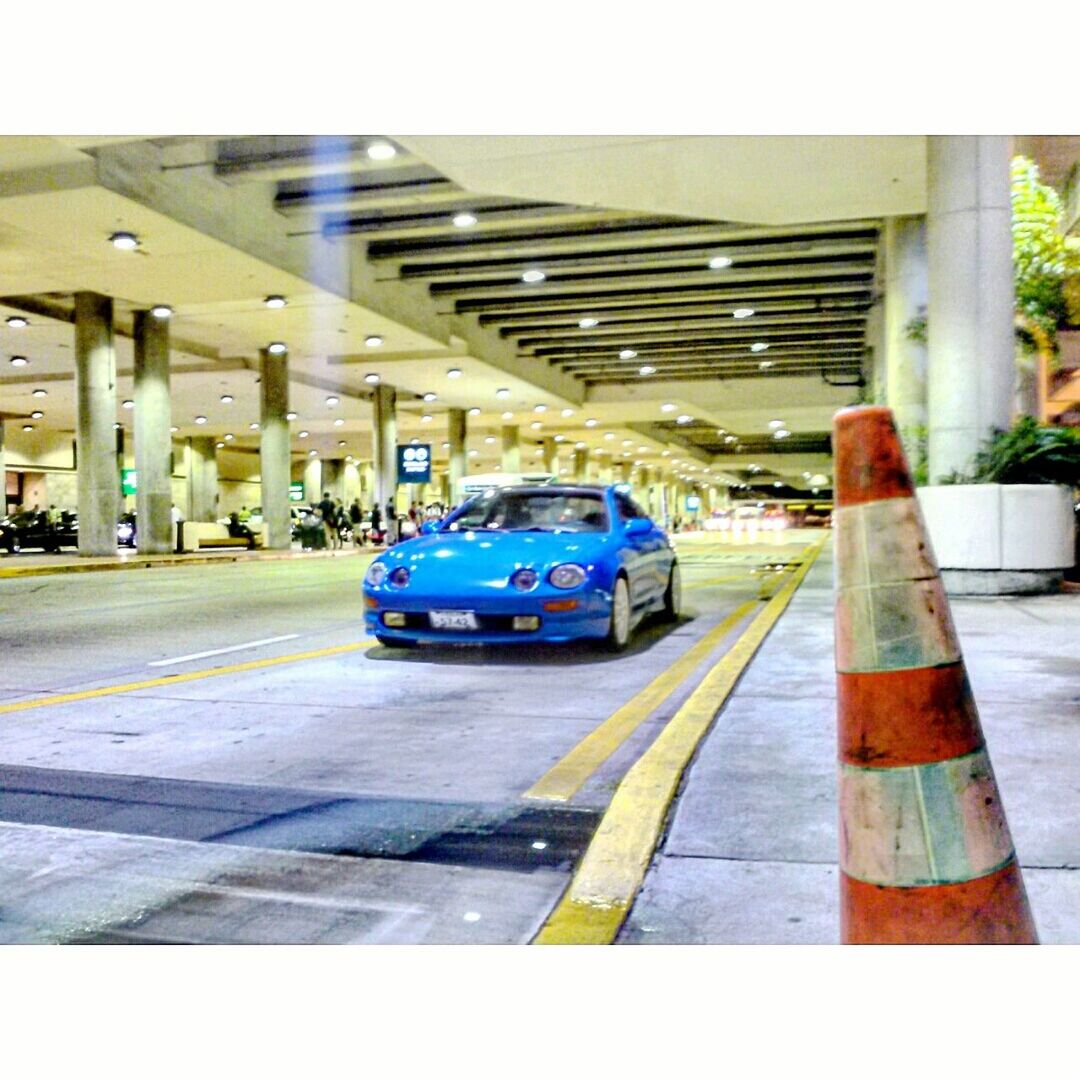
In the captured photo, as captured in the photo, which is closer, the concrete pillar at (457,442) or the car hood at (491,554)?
the car hood at (491,554)

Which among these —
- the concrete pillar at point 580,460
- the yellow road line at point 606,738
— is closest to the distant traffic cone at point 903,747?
the yellow road line at point 606,738

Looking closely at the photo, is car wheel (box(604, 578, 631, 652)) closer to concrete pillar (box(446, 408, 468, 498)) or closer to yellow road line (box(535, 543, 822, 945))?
yellow road line (box(535, 543, 822, 945))

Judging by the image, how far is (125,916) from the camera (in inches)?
102

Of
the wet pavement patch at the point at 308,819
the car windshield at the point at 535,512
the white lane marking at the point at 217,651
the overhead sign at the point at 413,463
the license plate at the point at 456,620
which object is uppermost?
the overhead sign at the point at 413,463

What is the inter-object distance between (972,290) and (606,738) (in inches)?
335

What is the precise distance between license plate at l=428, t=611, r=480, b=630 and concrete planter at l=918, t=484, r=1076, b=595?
18.9 ft

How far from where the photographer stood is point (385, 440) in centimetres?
3534

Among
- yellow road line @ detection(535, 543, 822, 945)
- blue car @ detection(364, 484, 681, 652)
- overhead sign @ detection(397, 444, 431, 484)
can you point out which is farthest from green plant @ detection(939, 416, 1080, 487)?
overhead sign @ detection(397, 444, 431, 484)

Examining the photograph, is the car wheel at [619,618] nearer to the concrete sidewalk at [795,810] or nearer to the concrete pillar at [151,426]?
the concrete sidewalk at [795,810]

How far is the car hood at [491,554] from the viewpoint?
6.60 meters

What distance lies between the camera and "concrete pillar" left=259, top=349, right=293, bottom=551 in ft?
97.0

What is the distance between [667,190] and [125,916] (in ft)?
43.5

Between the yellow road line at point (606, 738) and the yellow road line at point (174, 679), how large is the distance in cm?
250
